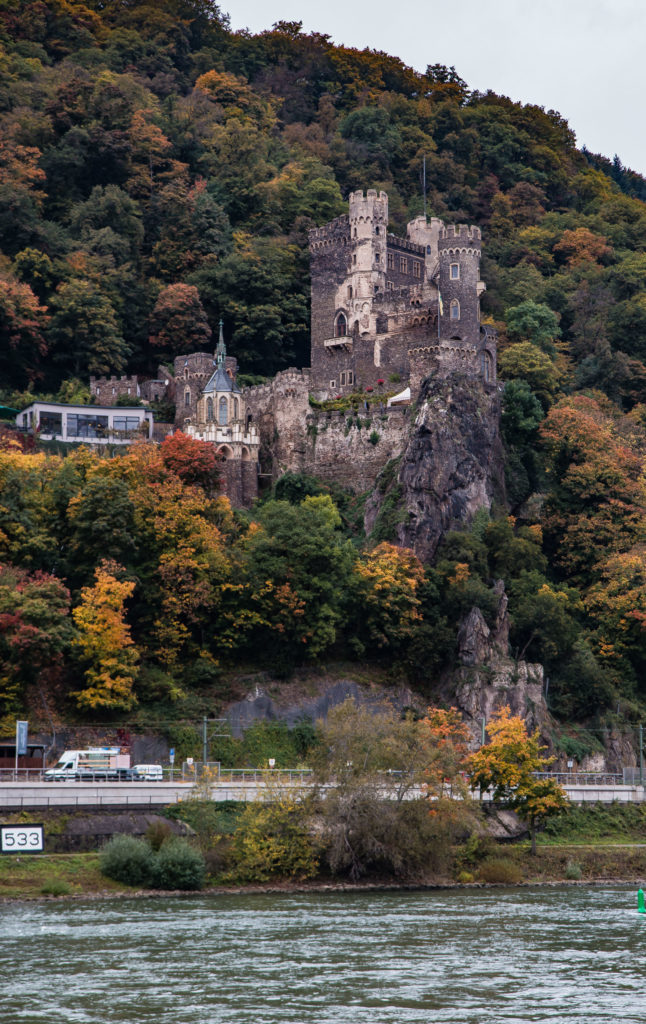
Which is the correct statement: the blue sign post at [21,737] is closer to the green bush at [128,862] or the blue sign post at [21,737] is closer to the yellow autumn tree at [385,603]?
the green bush at [128,862]

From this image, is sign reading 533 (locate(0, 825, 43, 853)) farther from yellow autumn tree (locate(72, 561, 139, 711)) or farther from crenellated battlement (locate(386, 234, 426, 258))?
crenellated battlement (locate(386, 234, 426, 258))

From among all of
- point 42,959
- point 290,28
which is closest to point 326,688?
point 42,959

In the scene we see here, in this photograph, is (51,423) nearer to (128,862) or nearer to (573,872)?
(128,862)

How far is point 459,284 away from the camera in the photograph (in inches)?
4183

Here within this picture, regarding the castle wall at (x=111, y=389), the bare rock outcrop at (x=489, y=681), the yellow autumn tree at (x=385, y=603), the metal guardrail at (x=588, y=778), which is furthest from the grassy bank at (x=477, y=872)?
the castle wall at (x=111, y=389)

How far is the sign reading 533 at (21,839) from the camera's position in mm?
60812

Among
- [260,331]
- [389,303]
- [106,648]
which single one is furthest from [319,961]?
[260,331]

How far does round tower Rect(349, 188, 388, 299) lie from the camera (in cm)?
11338

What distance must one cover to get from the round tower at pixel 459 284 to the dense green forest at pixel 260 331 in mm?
5476

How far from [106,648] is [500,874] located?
21.7 meters

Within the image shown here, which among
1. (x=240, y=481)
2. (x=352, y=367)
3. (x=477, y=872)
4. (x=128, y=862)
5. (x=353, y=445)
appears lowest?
(x=477, y=872)

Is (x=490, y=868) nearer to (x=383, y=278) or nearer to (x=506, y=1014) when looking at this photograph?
(x=506, y=1014)

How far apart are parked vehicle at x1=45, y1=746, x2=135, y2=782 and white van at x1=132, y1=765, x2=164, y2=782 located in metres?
0.26

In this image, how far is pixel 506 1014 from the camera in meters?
41.6
